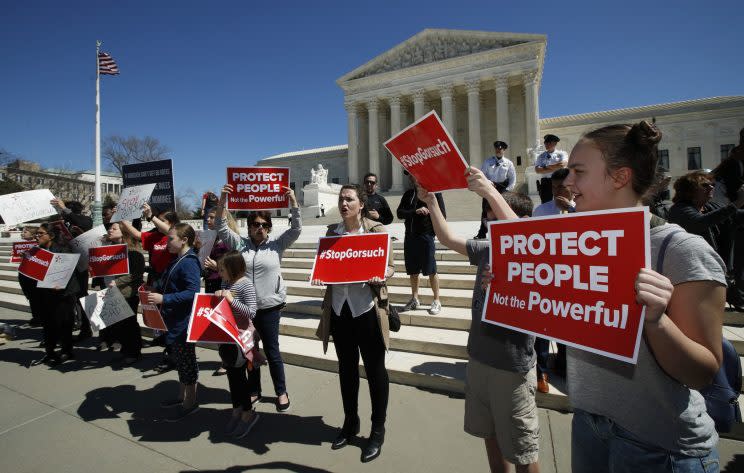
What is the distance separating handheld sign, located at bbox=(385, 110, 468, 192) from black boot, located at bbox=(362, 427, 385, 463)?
206cm

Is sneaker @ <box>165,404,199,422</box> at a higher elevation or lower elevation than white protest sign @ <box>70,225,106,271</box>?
lower

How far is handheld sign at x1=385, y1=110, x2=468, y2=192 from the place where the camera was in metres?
2.52

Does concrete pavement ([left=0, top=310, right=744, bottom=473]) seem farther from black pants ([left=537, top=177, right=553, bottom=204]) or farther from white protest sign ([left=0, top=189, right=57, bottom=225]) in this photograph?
black pants ([left=537, top=177, right=553, bottom=204])

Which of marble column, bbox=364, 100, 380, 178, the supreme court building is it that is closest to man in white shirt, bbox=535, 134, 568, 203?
the supreme court building

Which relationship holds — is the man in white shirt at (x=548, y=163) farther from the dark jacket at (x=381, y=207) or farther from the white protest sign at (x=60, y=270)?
the white protest sign at (x=60, y=270)

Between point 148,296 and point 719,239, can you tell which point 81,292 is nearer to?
point 148,296

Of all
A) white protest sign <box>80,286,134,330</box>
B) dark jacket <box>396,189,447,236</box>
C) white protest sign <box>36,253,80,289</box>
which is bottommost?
white protest sign <box>80,286,134,330</box>

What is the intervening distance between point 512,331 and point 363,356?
4.77ft

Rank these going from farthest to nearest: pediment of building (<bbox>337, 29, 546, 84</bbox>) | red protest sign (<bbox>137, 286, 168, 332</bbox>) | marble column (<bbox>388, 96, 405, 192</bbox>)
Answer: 1. marble column (<bbox>388, 96, 405, 192</bbox>)
2. pediment of building (<bbox>337, 29, 546, 84</bbox>)
3. red protest sign (<bbox>137, 286, 168, 332</bbox>)

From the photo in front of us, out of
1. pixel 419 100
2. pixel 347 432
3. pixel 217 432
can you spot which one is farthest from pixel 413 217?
pixel 419 100

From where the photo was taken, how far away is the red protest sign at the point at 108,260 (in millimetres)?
5043

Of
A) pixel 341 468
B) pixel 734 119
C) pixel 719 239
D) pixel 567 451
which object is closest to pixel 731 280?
pixel 719 239

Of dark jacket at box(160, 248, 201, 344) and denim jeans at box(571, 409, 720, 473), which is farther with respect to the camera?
dark jacket at box(160, 248, 201, 344)

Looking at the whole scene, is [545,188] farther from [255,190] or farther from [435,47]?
[435,47]
